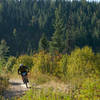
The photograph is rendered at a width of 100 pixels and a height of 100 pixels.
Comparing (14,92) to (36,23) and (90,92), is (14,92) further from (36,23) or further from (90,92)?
(36,23)

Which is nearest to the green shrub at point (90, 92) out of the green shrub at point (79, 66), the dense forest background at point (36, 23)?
the green shrub at point (79, 66)

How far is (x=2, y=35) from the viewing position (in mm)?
133500

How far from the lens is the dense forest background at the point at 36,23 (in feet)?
409

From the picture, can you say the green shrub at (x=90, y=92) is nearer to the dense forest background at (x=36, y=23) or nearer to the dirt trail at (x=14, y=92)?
the dirt trail at (x=14, y=92)

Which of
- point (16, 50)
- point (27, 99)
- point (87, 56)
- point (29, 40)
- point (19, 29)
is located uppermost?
point (19, 29)

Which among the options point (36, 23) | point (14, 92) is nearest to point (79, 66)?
point (14, 92)

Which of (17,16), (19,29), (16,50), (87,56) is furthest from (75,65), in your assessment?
(17,16)

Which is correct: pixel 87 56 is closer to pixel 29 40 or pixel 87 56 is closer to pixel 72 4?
pixel 29 40

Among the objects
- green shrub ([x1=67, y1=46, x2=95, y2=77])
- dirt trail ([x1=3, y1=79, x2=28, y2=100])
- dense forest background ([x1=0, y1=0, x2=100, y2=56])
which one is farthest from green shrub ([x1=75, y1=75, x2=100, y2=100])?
dense forest background ([x1=0, y1=0, x2=100, y2=56])

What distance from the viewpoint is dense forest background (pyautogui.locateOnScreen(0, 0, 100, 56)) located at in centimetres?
12462

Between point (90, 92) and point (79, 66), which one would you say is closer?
point (90, 92)

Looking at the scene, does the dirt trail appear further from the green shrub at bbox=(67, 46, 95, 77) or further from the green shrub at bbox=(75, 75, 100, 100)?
the green shrub at bbox=(75, 75, 100, 100)

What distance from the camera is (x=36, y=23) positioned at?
6009 inches

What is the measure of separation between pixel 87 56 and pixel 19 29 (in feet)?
437
